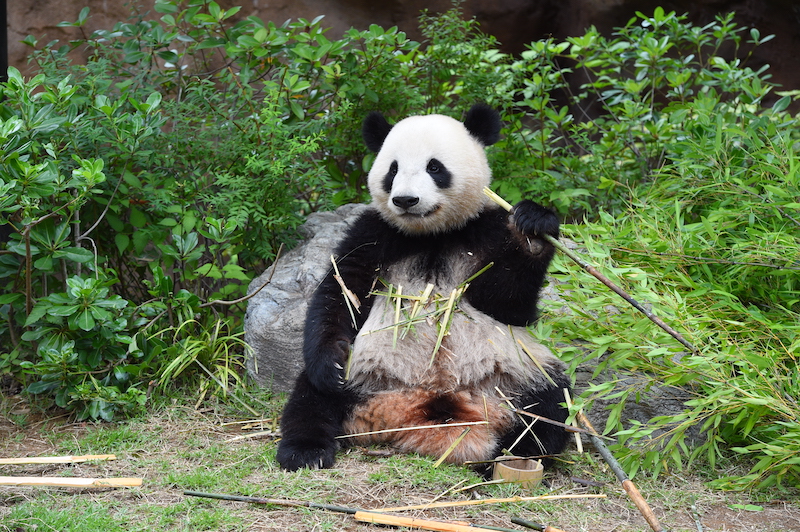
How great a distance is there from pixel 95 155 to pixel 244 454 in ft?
6.11

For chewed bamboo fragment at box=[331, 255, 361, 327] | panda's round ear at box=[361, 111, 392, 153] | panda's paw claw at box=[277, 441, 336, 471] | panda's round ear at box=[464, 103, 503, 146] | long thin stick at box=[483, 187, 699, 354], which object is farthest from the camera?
panda's round ear at box=[361, 111, 392, 153]

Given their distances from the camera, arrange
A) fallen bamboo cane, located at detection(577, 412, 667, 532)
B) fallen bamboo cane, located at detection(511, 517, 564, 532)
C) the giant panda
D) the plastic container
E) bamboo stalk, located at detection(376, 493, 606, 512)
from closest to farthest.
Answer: fallen bamboo cane, located at detection(577, 412, 667, 532), fallen bamboo cane, located at detection(511, 517, 564, 532), bamboo stalk, located at detection(376, 493, 606, 512), the plastic container, the giant panda

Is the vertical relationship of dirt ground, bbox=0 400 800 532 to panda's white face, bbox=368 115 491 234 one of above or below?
below

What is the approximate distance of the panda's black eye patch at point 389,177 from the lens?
3312 mm

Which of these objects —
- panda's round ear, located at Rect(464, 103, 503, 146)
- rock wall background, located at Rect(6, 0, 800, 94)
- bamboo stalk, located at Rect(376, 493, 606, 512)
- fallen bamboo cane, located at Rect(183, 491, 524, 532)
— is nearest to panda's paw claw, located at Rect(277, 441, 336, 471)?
fallen bamboo cane, located at Rect(183, 491, 524, 532)

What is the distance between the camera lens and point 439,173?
3254 millimetres

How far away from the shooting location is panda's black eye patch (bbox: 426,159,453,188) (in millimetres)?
3213

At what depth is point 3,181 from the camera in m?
3.12

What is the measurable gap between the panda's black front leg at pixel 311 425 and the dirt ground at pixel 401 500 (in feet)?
0.26

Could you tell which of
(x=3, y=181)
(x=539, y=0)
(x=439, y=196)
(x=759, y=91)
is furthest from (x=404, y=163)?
(x=539, y=0)

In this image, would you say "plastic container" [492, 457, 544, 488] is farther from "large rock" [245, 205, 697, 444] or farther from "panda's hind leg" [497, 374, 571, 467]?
"large rock" [245, 205, 697, 444]

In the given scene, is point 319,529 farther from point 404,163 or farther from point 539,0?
point 539,0

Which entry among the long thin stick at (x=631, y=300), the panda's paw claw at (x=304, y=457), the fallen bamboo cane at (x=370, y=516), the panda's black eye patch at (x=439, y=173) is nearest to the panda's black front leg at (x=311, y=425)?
the panda's paw claw at (x=304, y=457)

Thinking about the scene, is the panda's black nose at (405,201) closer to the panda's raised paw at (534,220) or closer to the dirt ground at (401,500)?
the panda's raised paw at (534,220)
